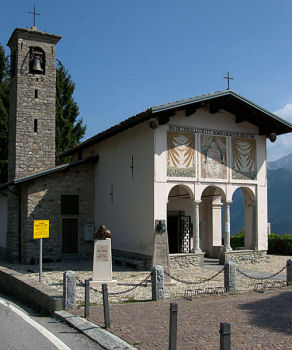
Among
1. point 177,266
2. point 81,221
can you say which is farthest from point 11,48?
point 177,266

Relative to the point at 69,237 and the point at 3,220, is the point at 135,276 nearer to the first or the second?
the point at 69,237

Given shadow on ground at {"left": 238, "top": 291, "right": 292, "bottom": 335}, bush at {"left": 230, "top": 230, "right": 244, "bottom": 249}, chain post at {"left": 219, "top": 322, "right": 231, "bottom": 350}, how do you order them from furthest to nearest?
A: bush at {"left": 230, "top": 230, "right": 244, "bottom": 249} < shadow on ground at {"left": 238, "top": 291, "right": 292, "bottom": 335} < chain post at {"left": 219, "top": 322, "right": 231, "bottom": 350}

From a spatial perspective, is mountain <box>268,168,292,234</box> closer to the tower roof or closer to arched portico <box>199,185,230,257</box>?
arched portico <box>199,185,230,257</box>

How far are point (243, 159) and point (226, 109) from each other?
2.22m

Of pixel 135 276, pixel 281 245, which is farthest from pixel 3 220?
pixel 281 245

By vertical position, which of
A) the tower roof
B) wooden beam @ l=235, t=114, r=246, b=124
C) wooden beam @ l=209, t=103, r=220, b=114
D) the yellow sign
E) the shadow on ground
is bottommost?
the shadow on ground

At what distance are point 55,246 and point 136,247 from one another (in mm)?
4320

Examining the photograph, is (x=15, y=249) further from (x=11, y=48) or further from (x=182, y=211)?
(x=11, y=48)

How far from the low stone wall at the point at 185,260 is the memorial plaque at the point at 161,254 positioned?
3.27 metres

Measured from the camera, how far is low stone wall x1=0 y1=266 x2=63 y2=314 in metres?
8.81

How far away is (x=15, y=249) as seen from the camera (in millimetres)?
19719

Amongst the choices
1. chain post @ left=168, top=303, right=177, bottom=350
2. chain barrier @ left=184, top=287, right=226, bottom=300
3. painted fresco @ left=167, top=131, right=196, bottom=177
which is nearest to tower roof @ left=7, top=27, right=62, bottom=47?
painted fresco @ left=167, top=131, right=196, bottom=177

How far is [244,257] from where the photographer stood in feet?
57.5

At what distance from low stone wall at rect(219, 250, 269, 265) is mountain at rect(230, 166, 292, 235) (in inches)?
4341
